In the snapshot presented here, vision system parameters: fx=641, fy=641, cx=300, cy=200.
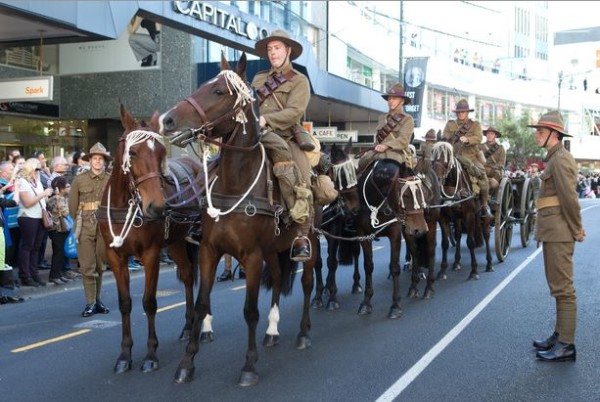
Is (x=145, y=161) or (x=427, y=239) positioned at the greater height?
(x=145, y=161)

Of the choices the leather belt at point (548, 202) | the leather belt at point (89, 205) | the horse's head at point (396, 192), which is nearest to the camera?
the leather belt at point (548, 202)

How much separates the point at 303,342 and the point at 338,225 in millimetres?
2835

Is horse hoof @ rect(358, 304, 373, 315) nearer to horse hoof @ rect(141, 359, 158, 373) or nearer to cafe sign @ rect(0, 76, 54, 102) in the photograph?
horse hoof @ rect(141, 359, 158, 373)

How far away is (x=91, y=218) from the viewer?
826 cm

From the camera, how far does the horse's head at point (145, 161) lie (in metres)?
5.50

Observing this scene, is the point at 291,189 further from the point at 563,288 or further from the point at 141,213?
the point at 563,288

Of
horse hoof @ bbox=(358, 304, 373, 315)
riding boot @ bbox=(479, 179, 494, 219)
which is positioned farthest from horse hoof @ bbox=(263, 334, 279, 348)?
riding boot @ bbox=(479, 179, 494, 219)

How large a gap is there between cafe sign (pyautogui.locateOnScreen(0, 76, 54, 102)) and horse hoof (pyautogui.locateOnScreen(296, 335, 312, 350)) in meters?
9.04

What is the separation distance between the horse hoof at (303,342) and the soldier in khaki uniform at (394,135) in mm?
3052

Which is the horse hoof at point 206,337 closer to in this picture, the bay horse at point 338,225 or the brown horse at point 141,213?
the brown horse at point 141,213

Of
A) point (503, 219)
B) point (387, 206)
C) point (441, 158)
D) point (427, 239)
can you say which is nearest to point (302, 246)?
point (387, 206)

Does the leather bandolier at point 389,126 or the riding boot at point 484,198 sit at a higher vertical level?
the leather bandolier at point 389,126

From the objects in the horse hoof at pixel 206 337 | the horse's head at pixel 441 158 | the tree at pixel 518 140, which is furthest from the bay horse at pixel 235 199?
the tree at pixel 518 140

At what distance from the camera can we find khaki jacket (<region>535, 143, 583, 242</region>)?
6219 millimetres
